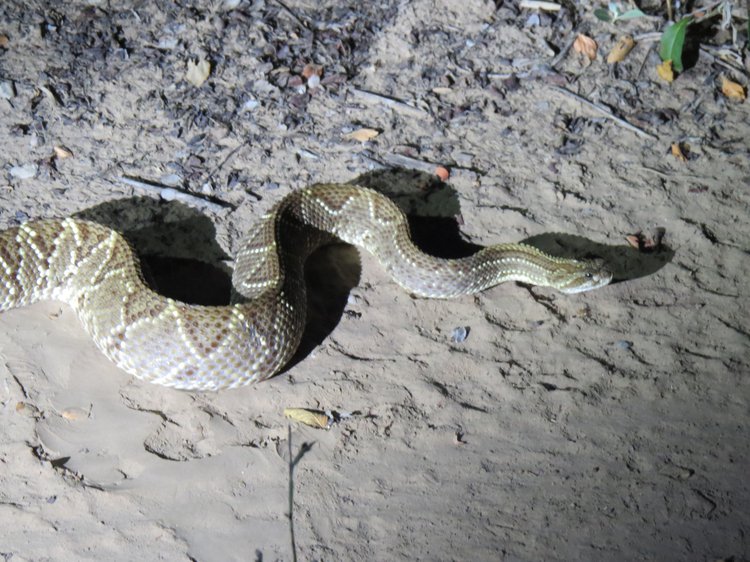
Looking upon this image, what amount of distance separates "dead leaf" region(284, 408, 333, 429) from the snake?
38 cm

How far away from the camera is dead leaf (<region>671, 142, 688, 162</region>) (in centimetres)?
784

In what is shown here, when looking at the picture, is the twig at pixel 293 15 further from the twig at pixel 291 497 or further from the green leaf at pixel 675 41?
the twig at pixel 291 497

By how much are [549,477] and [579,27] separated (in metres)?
5.90

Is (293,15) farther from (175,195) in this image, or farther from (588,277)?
(588,277)

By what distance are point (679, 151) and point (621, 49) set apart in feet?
5.37

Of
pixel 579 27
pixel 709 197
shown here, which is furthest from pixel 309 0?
pixel 709 197

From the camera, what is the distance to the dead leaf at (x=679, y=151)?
7.84 m

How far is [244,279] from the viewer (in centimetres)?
626

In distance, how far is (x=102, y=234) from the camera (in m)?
6.38

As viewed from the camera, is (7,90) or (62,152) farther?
(7,90)

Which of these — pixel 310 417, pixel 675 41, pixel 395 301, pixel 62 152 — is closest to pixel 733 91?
pixel 675 41

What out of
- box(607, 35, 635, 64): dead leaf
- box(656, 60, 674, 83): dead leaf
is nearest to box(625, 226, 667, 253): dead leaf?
box(656, 60, 674, 83): dead leaf

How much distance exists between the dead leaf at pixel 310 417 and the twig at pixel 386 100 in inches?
156

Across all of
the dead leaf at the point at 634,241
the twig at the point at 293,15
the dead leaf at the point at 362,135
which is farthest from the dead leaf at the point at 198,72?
the dead leaf at the point at 634,241
